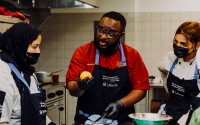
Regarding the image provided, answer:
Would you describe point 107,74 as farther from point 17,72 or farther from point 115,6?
point 115,6

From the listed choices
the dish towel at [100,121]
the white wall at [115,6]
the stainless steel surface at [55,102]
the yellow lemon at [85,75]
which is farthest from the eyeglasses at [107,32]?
the white wall at [115,6]

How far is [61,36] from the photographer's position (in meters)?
4.75

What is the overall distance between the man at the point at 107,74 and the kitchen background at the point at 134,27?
2320mm

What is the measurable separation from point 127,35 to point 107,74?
2.44 meters

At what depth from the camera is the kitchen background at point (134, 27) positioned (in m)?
4.61

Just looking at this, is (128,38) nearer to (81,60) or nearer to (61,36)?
(61,36)

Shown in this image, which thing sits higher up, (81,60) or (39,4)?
(39,4)

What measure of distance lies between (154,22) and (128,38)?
1.27 feet

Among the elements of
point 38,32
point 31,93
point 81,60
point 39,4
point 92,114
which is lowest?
point 92,114

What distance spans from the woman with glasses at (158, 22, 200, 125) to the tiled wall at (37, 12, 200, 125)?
7.48 ft

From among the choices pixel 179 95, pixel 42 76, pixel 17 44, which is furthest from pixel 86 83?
pixel 42 76

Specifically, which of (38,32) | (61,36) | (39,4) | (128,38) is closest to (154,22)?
(128,38)

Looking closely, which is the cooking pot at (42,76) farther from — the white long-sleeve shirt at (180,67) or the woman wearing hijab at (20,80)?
the woman wearing hijab at (20,80)

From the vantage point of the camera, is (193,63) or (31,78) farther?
(193,63)
